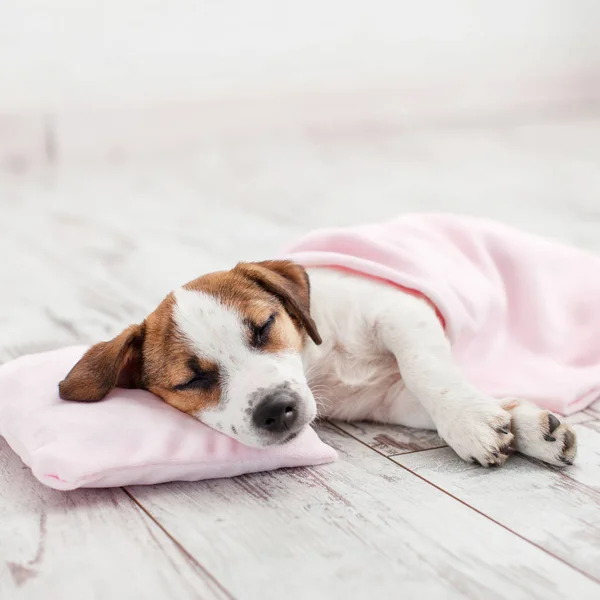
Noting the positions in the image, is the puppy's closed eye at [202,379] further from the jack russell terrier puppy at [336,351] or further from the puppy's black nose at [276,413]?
the puppy's black nose at [276,413]

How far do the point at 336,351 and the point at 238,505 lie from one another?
28.7 inches

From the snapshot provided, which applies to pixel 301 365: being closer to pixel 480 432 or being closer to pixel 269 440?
pixel 269 440

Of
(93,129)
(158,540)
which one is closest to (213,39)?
(93,129)

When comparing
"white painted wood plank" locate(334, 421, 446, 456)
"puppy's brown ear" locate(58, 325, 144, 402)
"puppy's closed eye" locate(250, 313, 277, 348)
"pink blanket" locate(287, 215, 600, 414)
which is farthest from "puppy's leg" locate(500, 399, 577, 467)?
"puppy's brown ear" locate(58, 325, 144, 402)

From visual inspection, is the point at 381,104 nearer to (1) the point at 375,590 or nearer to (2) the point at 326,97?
(2) the point at 326,97

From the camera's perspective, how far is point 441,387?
2340mm

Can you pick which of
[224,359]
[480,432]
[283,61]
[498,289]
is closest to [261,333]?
[224,359]

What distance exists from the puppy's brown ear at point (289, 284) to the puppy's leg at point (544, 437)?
0.62m

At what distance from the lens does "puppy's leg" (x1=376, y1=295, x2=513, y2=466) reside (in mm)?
2166

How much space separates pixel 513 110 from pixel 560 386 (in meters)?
3.22

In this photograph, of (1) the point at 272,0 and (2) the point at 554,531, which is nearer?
(2) the point at 554,531

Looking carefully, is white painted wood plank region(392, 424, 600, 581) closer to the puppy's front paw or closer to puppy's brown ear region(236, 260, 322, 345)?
the puppy's front paw

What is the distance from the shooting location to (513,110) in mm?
5461

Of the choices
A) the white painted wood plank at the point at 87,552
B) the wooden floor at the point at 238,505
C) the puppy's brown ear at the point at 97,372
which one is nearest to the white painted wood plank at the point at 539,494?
the wooden floor at the point at 238,505
